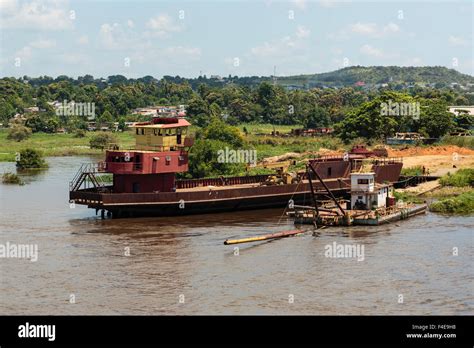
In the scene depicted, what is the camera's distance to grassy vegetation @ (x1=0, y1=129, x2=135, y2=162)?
12184cm

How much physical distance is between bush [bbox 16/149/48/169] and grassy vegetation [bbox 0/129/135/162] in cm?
1077

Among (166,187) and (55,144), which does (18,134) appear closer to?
(55,144)

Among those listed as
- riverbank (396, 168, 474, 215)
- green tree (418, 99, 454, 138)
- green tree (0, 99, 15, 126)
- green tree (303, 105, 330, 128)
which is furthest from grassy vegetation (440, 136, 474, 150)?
green tree (0, 99, 15, 126)

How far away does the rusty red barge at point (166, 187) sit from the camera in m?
62.2

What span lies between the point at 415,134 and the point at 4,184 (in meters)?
49.4

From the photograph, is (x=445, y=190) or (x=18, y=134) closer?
(x=445, y=190)

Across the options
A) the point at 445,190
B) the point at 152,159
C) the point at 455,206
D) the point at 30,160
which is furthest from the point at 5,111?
the point at 455,206

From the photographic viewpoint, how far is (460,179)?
248 feet

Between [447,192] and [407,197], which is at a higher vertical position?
[447,192]

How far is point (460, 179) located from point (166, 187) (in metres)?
25.7

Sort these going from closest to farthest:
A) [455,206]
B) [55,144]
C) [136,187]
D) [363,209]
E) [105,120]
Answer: [363,209], [136,187], [455,206], [55,144], [105,120]

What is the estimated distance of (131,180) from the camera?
64062mm

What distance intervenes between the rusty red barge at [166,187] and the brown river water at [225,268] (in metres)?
1.32
